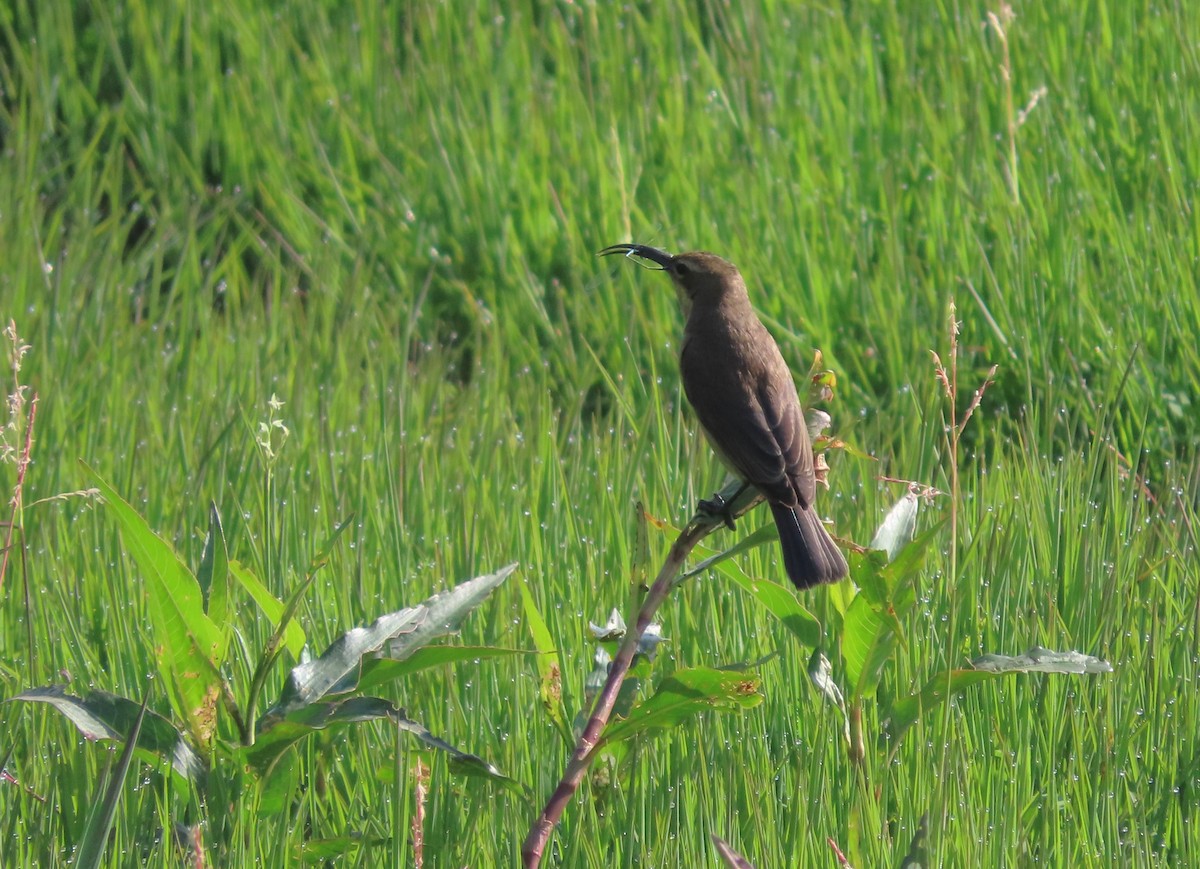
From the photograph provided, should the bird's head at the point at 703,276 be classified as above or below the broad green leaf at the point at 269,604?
above

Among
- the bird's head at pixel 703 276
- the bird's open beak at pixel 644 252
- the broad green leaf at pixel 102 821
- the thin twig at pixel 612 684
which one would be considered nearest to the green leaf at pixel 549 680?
the thin twig at pixel 612 684

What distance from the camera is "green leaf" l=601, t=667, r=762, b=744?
7.43 feet

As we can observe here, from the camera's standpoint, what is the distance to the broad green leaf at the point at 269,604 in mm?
2449

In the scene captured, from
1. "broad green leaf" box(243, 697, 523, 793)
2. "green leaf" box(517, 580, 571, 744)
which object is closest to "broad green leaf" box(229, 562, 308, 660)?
"broad green leaf" box(243, 697, 523, 793)

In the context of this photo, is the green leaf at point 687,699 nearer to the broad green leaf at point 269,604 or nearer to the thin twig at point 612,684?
the thin twig at point 612,684

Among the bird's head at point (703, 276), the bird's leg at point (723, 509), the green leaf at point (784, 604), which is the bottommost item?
the green leaf at point (784, 604)

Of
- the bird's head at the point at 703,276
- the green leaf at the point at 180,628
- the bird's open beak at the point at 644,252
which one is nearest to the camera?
the green leaf at the point at 180,628

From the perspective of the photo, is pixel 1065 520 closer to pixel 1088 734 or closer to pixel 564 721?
pixel 1088 734

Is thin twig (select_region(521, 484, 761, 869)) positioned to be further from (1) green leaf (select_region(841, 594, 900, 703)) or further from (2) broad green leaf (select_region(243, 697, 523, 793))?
(1) green leaf (select_region(841, 594, 900, 703))

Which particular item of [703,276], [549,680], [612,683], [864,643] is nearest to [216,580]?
[549,680]

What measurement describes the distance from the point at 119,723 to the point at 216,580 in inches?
9.8

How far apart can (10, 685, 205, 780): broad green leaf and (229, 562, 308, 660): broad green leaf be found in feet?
0.74

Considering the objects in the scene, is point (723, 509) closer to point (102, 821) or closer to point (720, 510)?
point (720, 510)

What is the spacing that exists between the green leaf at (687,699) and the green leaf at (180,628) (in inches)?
24.2
